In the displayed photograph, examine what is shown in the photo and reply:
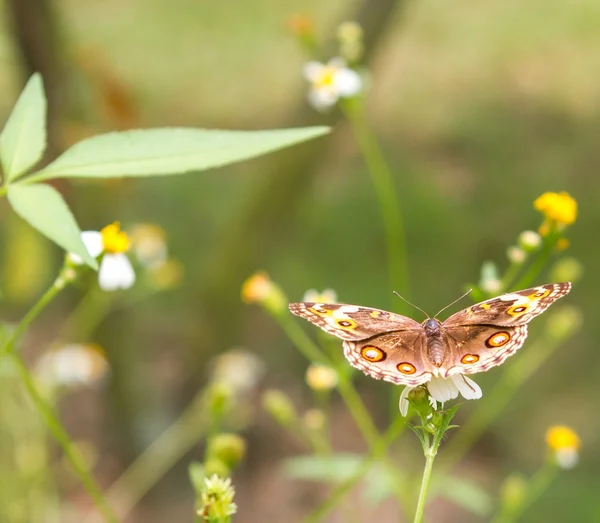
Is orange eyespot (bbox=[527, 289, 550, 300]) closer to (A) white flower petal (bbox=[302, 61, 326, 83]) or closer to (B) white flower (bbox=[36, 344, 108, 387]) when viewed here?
(A) white flower petal (bbox=[302, 61, 326, 83])

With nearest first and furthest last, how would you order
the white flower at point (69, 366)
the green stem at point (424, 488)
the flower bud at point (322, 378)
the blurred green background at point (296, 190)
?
the green stem at point (424, 488) < the flower bud at point (322, 378) < the white flower at point (69, 366) < the blurred green background at point (296, 190)

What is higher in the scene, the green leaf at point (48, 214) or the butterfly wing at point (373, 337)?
the green leaf at point (48, 214)

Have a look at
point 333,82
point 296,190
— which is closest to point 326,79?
point 333,82

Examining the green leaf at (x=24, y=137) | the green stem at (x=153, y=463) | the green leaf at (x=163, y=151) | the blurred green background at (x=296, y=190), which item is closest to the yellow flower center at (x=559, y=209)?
the green leaf at (x=163, y=151)

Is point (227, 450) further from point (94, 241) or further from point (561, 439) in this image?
point (561, 439)

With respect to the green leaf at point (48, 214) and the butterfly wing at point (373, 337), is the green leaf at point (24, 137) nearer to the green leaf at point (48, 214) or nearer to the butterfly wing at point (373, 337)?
the green leaf at point (48, 214)

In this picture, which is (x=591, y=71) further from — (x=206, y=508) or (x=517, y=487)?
(x=206, y=508)

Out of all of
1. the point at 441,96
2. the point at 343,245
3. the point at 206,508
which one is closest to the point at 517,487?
the point at 206,508

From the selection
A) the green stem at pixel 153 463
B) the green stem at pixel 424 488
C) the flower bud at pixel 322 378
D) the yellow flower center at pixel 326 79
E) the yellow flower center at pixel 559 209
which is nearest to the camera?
the green stem at pixel 424 488
